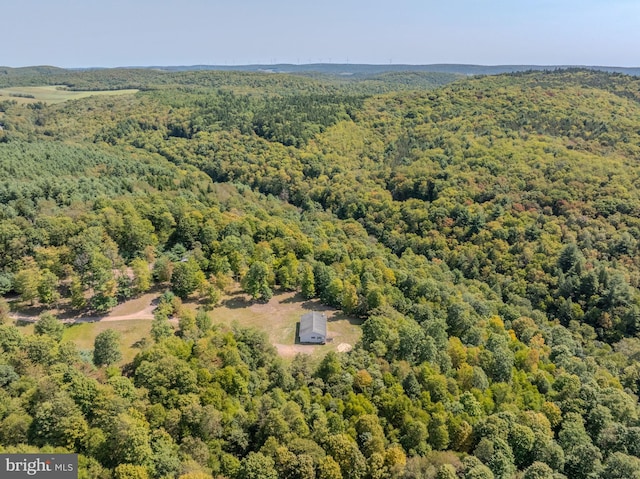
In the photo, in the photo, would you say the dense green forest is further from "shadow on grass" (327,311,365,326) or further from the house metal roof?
the house metal roof

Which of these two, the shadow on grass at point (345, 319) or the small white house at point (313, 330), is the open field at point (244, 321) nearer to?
the shadow on grass at point (345, 319)

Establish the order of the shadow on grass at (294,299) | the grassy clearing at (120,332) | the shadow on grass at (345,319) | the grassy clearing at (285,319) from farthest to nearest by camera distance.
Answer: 1. the shadow on grass at (294,299)
2. the shadow on grass at (345,319)
3. the grassy clearing at (285,319)
4. the grassy clearing at (120,332)

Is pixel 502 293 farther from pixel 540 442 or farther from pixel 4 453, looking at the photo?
pixel 4 453

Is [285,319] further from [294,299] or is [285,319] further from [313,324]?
Answer: [294,299]

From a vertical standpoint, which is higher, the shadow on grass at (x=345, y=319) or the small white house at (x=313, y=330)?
the small white house at (x=313, y=330)

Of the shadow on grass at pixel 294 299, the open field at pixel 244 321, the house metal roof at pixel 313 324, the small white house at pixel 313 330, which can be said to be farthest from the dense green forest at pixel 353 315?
the small white house at pixel 313 330

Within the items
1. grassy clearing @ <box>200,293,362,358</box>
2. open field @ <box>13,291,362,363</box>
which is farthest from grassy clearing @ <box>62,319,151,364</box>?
grassy clearing @ <box>200,293,362,358</box>
